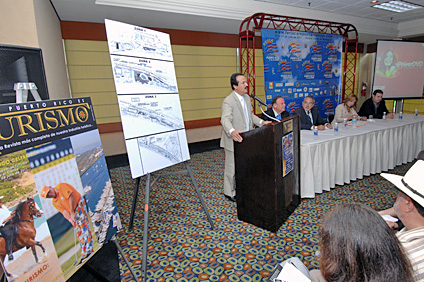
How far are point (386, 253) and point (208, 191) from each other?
122 inches

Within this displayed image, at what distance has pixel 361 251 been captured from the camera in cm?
72

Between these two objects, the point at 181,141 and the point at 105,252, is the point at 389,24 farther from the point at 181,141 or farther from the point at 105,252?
the point at 105,252

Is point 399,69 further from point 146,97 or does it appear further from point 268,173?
point 146,97

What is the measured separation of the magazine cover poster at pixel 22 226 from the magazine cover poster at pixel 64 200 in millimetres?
34

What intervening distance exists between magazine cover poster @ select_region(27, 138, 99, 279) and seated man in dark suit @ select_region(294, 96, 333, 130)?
3391 mm

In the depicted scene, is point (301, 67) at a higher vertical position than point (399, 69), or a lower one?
higher

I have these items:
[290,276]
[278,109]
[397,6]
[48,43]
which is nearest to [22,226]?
[290,276]

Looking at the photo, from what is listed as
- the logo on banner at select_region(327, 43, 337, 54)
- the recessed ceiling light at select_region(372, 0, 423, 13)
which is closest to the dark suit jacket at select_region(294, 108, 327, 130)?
the logo on banner at select_region(327, 43, 337, 54)

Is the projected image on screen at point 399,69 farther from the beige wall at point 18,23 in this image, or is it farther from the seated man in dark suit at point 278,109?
the beige wall at point 18,23

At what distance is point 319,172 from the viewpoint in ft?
10.5

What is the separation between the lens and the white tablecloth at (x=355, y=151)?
315 cm

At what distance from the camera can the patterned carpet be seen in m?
2.06

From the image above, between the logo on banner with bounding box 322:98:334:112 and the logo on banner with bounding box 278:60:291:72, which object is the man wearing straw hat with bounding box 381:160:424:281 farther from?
the logo on banner with bounding box 322:98:334:112

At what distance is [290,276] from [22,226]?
1.18 m
